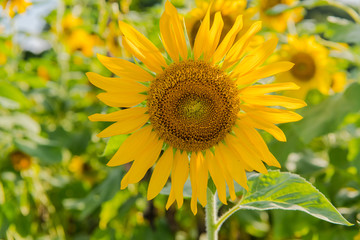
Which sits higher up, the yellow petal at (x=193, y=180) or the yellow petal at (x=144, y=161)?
the yellow petal at (x=144, y=161)

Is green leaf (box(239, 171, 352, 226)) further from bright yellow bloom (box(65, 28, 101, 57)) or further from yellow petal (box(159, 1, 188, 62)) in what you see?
bright yellow bloom (box(65, 28, 101, 57))

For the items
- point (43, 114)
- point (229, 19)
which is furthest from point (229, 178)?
point (43, 114)

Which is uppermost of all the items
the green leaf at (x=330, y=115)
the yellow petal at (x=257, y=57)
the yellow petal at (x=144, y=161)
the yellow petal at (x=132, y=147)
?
the yellow petal at (x=257, y=57)

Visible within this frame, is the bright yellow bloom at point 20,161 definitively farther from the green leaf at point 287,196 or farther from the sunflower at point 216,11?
the green leaf at point 287,196

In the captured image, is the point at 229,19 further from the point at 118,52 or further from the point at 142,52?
the point at 118,52

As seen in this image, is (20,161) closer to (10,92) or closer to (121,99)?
(10,92)

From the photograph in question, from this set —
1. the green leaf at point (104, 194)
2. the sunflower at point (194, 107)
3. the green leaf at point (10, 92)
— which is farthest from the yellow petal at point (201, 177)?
the green leaf at point (10, 92)
